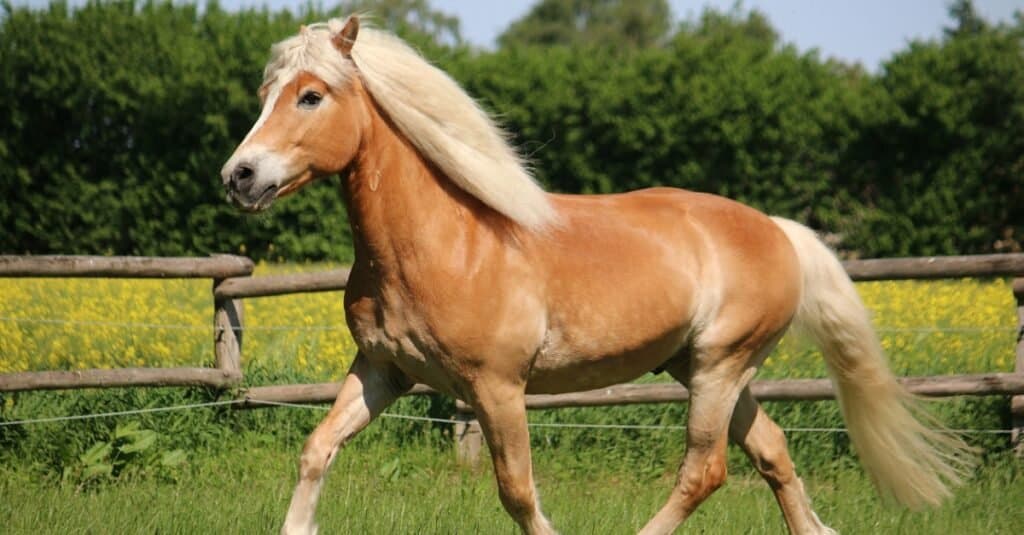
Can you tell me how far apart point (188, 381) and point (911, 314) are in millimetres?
6016

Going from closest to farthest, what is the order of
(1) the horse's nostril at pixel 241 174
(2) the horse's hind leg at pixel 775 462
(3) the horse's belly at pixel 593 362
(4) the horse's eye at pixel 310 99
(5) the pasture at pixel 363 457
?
1. (1) the horse's nostril at pixel 241 174
2. (4) the horse's eye at pixel 310 99
3. (3) the horse's belly at pixel 593 362
4. (2) the horse's hind leg at pixel 775 462
5. (5) the pasture at pixel 363 457

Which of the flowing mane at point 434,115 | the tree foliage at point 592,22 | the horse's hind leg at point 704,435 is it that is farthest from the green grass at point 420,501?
the tree foliage at point 592,22

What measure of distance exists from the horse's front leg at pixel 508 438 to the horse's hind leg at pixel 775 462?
4.23 ft

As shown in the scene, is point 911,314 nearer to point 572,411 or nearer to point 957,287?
point 957,287

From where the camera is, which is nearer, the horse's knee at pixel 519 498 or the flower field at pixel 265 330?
the horse's knee at pixel 519 498

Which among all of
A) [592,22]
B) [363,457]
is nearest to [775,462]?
[363,457]

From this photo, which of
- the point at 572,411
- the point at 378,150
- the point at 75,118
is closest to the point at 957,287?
the point at 572,411

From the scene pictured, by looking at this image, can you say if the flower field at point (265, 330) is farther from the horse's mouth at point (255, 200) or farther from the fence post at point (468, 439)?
the horse's mouth at point (255, 200)

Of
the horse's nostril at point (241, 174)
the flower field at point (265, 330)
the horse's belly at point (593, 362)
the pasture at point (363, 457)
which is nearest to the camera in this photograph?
the horse's nostril at point (241, 174)

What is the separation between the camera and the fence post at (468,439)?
746 cm

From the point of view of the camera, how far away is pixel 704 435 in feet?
16.6

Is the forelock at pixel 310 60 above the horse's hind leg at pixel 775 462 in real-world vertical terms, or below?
above

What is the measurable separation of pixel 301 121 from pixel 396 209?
18.5 inches

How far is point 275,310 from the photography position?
10.9 meters
